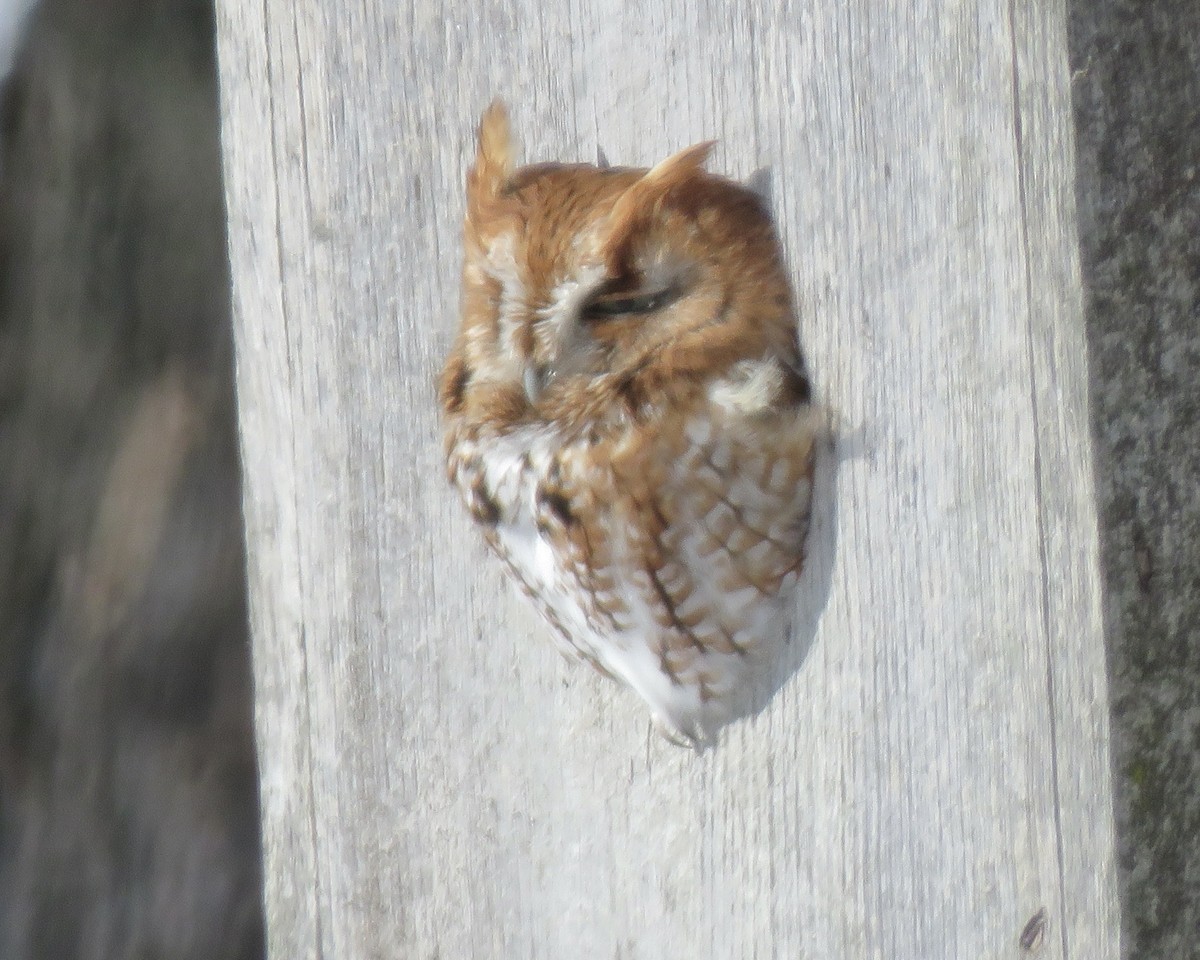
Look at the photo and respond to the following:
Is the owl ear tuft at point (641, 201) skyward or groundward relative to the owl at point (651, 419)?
skyward

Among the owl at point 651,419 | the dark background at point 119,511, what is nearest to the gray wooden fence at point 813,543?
the owl at point 651,419

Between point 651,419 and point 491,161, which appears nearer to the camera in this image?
point 651,419

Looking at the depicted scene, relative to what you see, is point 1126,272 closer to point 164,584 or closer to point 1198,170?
point 1198,170

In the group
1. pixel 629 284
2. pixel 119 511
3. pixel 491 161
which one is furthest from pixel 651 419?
pixel 119 511

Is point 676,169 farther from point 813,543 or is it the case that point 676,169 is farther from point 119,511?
point 119,511

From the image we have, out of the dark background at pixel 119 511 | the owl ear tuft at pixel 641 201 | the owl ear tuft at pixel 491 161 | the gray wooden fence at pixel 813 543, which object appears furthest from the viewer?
the dark background at pixel 119 511

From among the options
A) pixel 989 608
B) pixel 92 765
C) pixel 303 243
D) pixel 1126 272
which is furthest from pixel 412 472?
pixel 92 765

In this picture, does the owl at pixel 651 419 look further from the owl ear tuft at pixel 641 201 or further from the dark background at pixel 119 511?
the dark background at pixel 119 511
